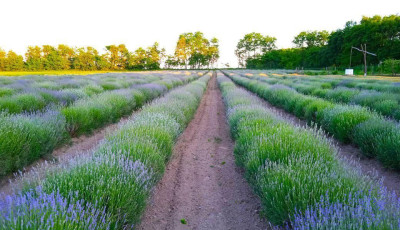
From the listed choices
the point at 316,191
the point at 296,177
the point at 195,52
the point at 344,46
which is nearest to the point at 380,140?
the point at 296,177

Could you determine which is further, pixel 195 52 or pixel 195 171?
pixel 195 52

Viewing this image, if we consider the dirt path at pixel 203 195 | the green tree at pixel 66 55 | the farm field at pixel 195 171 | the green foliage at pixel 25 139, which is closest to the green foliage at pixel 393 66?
the farm field at pixel 195 171

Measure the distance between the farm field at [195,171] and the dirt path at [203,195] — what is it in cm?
2

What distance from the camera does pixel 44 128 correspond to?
443 cm

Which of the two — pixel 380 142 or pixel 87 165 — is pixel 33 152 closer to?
pixel 87 165

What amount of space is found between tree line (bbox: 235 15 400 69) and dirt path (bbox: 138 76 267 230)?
3978 cm

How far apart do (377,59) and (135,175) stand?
54888 mm

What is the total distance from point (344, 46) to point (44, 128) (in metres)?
59.5

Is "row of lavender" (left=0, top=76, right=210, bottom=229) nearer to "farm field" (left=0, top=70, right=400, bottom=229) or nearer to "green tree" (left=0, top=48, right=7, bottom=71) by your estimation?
"farm field" (left=0, top=70, right=400, bottom=229)

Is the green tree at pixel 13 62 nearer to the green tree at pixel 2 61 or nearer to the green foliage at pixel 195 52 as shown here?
the green tree at pixel 2 61

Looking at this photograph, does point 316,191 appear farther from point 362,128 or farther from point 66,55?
point 66,55

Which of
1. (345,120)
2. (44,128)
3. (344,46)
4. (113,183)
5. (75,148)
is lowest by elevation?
(75,148)

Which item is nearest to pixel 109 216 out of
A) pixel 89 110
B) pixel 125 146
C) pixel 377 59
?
pixel 125 146

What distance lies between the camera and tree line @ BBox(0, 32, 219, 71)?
62281 millimetres
